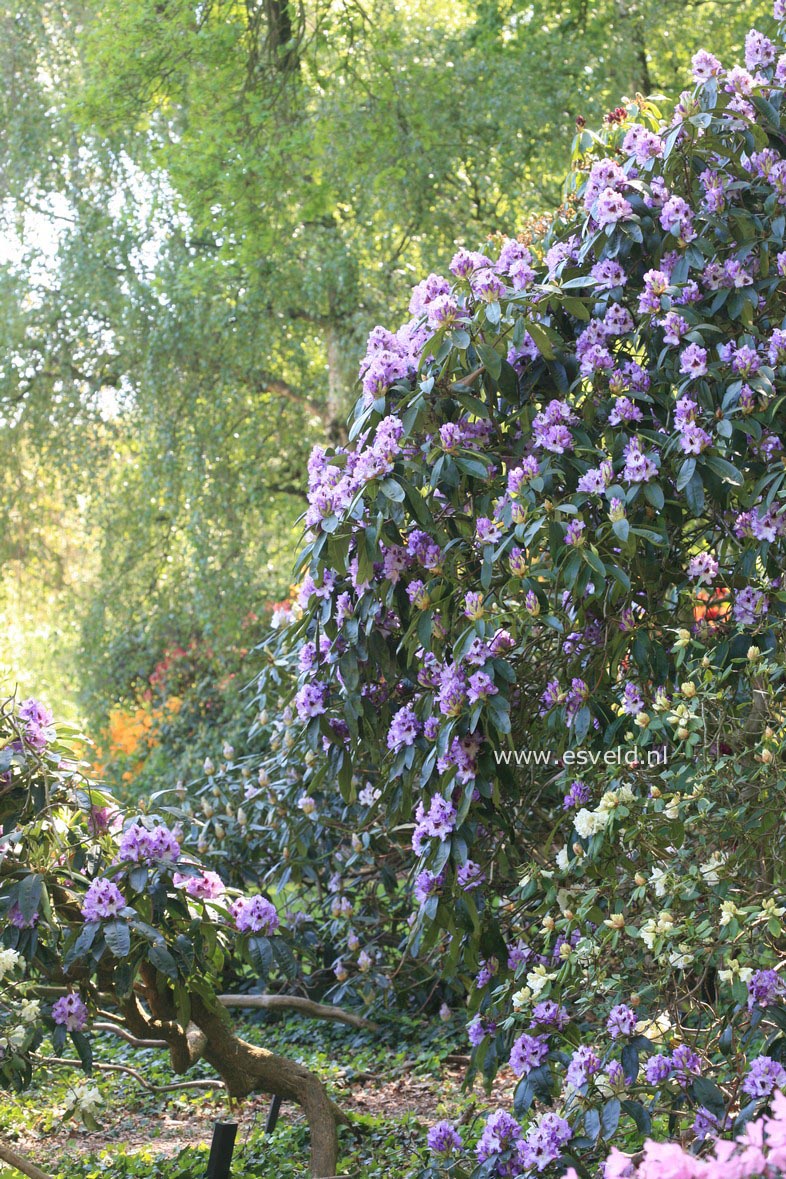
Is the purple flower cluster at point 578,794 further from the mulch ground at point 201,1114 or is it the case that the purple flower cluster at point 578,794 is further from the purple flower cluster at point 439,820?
the mulch ground at point 201,1114

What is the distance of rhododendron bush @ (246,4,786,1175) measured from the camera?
82.4 inches

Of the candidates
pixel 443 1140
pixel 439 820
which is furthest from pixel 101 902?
pixel 443 1140

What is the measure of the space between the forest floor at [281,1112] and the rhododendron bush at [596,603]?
58 cm

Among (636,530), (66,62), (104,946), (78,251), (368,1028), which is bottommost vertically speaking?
(368,1028)

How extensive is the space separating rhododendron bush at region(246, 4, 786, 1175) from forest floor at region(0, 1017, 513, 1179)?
1.89 feet

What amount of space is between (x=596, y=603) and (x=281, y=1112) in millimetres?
1990

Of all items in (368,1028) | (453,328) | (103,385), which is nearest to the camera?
(453,328)

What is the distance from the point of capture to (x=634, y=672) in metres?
2.61

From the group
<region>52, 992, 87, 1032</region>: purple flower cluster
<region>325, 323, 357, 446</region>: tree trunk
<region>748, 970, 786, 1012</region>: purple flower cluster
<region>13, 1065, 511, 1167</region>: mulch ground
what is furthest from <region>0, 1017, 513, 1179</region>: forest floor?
<region>325, 323, 357, 446</region>: tree trunk

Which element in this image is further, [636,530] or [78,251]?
[78,251]

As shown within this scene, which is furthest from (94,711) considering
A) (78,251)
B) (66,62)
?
(66,62)

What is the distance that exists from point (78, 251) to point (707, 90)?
19.4ft

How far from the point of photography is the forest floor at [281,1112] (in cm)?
311

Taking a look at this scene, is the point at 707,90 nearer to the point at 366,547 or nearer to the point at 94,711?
the point at 366,547
